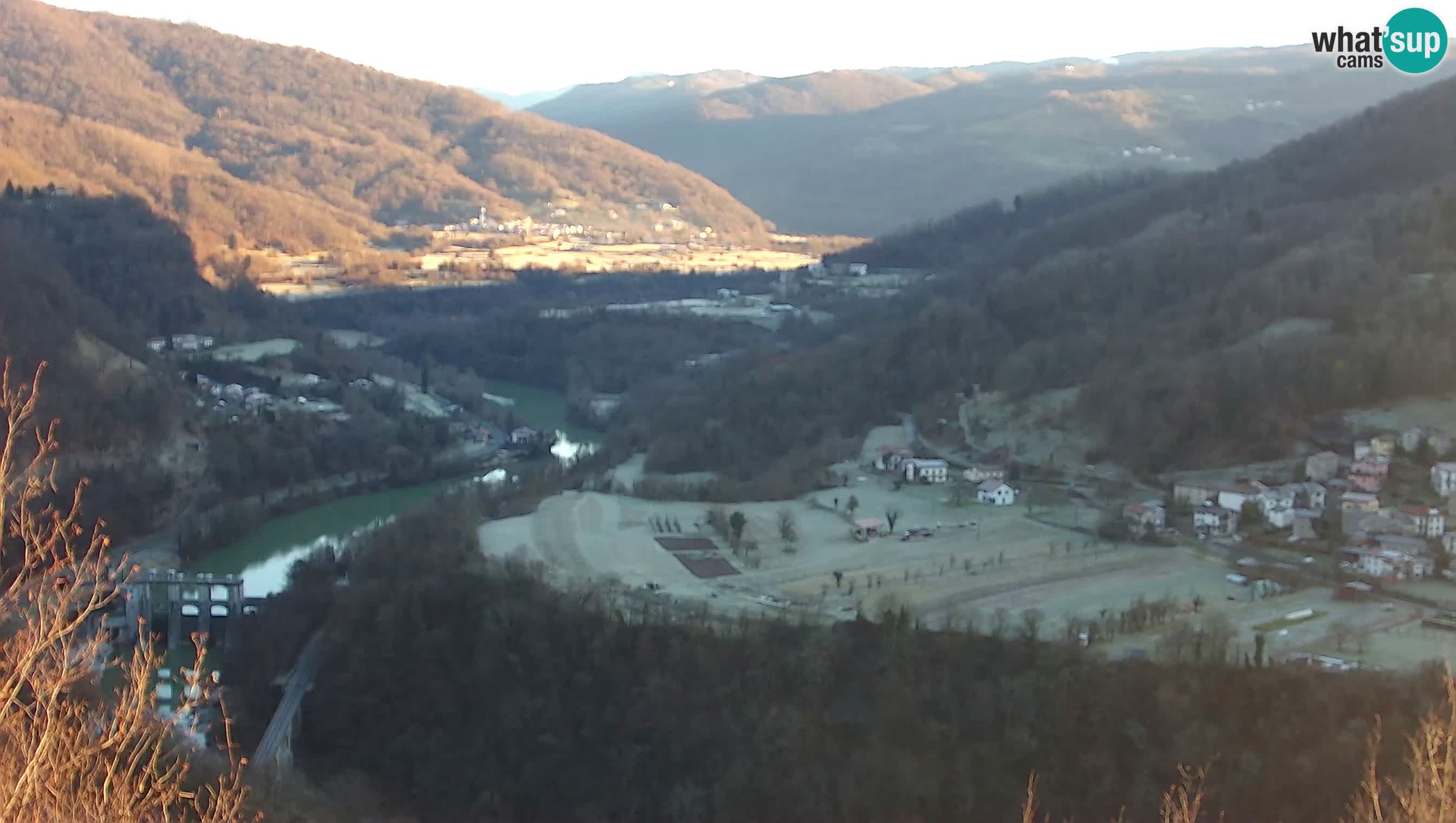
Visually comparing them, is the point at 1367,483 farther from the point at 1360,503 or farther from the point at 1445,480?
the point at 1445,480

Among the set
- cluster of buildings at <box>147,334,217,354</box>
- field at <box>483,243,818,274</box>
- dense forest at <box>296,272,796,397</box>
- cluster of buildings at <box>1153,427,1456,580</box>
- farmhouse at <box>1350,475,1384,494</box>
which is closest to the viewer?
cluster of buildings at <box>1153,427,1456,580</box>

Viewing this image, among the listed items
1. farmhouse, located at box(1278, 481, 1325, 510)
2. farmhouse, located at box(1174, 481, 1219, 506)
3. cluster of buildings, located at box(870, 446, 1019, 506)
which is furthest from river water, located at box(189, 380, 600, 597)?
farmhouse, located at box(1278, 481, 1325, 510)

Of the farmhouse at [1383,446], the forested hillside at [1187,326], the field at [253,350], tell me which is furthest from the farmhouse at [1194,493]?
the field at [253,350]

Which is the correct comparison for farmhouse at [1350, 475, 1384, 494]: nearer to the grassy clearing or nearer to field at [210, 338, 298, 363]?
the grassy clearing

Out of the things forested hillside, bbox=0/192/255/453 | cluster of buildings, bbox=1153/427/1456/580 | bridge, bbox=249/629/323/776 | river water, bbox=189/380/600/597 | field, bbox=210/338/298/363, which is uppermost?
forested hillside, bbox=0/192/255/453

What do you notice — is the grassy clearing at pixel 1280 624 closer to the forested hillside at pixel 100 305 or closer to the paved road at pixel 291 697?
the paved road at pixel 291 697

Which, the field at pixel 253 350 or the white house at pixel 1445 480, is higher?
the field at pixel 253 350

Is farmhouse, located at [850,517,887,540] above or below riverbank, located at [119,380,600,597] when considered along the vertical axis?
above
